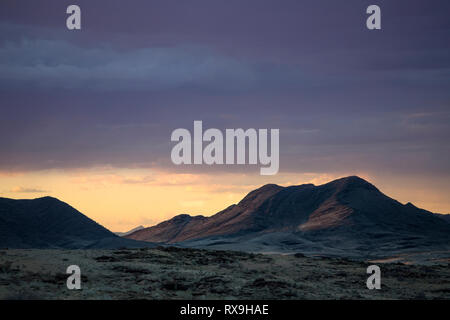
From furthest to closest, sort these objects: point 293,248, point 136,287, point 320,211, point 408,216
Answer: point 320,211
point 408,216
point 293,248
point 136,287

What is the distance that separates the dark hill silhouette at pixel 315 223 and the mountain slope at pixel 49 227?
2680cm

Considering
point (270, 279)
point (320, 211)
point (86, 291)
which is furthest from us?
point (320, 211)

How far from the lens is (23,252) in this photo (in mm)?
40875

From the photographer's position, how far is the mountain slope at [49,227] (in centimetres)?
10969

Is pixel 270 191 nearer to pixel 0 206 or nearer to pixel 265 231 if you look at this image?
pixel 265 231

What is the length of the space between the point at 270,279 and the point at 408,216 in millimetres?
130770

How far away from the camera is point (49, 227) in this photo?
124 m

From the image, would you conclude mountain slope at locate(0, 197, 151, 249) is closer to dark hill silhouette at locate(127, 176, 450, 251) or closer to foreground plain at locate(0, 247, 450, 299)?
dark hill silhouette at locate(127, 176, 450, 251)

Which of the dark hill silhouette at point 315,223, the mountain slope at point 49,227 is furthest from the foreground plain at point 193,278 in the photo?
the dark hill silhouette at point 315,223

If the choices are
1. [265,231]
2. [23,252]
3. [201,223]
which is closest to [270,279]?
[23,252]

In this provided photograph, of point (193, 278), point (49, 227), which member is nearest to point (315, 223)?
point (49, 227)

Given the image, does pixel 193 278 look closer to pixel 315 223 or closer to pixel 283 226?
pixel 315 223

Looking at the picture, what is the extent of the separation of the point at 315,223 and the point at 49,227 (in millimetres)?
73892

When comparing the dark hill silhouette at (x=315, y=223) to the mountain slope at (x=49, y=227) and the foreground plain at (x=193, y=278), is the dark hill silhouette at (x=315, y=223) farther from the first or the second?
the foreground plain at (x=193, y=278)
